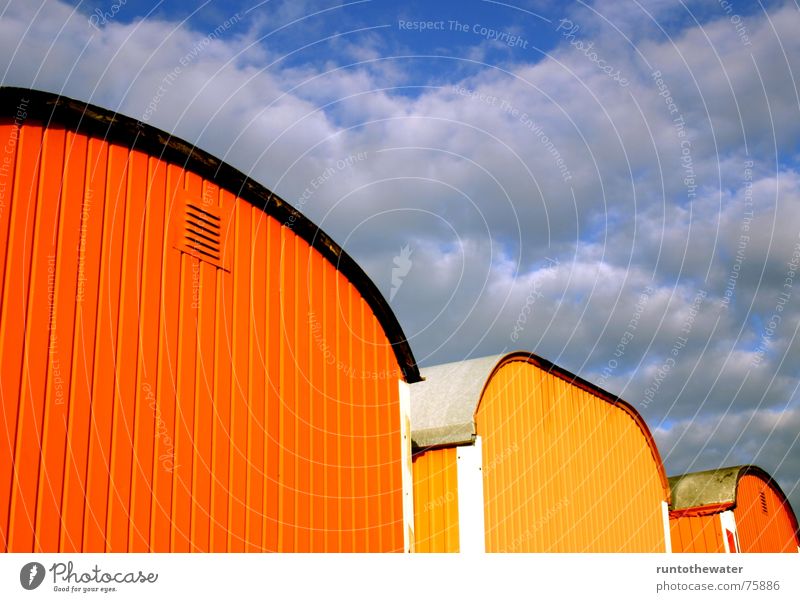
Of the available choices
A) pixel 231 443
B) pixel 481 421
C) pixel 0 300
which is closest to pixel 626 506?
pixel 481 421

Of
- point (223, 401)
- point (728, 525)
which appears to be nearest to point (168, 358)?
point (223, 401)

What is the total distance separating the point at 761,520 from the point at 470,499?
14.8 meters

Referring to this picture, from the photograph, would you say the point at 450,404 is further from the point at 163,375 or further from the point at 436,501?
the point at 163,375

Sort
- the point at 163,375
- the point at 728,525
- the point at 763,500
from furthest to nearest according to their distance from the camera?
1. the point at 763,500
2. the point at 728,525
3. the point at 163,375

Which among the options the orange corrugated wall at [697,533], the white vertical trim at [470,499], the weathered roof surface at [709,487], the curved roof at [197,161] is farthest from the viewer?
the weathered roof surface at [709,487]

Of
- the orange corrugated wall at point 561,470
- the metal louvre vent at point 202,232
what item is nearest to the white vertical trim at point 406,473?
the orange corrugated wall at point 561,470

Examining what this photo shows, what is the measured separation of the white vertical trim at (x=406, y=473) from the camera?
11.0m

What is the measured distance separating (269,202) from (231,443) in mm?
2950

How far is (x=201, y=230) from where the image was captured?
8664mm

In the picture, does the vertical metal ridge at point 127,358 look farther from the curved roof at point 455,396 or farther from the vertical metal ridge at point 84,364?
the curved roof at point 455,396

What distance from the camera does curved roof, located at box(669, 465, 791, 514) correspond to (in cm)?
2162

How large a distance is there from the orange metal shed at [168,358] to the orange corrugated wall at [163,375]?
0.06 ft

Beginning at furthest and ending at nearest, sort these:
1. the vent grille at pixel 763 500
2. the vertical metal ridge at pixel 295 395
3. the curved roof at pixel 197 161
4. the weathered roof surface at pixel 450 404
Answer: the vent grille at pixel 763 500 < the weathered roof surface at pixel 450 404 < the vertical metal ridge at pixel 295 395 < the curved roof at pixel 197 161
